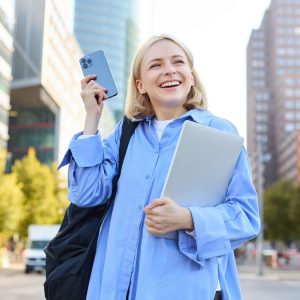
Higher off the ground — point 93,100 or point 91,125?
point 93,100

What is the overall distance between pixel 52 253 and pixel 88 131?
1.60 ft

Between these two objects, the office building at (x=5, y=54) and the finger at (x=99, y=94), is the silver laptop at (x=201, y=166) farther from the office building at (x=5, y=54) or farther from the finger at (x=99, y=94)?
the office building at (x=5, y=54)

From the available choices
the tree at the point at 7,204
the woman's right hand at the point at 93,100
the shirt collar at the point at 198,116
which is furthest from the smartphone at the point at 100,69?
the tree at the point at 7,204

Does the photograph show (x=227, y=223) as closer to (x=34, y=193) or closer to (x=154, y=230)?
(x=154, y=230)

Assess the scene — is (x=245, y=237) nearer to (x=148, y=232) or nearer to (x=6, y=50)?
(x=148, y=232)

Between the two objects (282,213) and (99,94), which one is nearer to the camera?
(99,94)

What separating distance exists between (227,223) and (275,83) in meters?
140

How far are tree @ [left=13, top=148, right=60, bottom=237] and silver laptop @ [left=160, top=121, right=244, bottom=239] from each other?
39001mm

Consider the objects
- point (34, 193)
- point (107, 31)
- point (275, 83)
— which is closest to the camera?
point (34, 193)

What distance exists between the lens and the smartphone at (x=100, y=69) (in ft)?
7.67

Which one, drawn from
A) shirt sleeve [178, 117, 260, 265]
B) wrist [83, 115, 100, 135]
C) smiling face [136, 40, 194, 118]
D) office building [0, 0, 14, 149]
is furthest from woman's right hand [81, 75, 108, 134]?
office building [0, 0, 14, 149]

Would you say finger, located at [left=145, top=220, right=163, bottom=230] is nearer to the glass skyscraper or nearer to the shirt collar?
the shirt collar

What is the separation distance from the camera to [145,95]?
238 cm

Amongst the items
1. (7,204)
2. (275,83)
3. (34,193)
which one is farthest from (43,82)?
(275,83)
